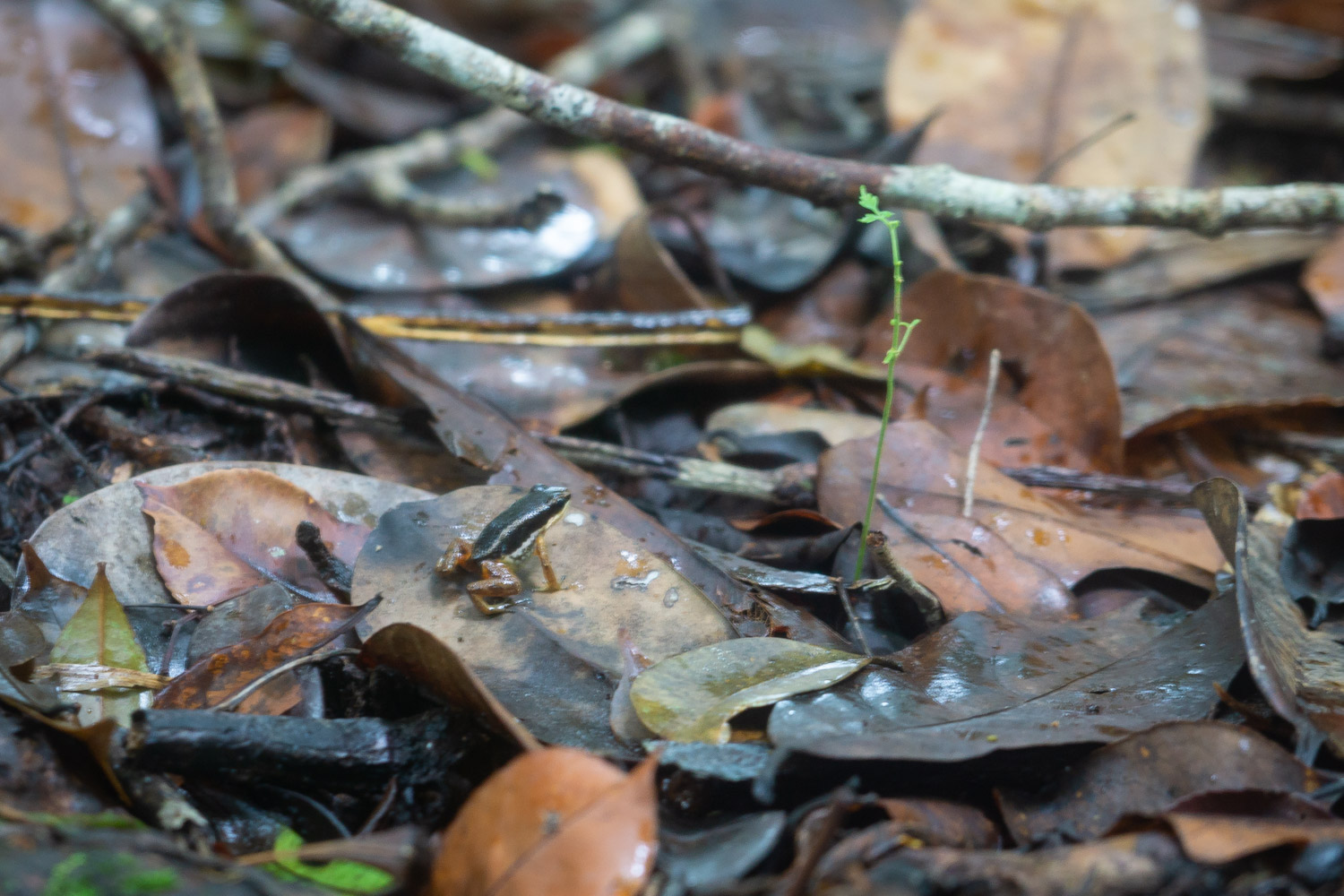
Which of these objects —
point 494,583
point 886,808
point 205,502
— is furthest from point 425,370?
point 886,808

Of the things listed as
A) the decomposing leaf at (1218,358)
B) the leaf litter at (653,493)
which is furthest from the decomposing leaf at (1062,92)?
the decomposing leaf at (1218,358)

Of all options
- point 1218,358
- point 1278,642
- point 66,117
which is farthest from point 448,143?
point 1278,642

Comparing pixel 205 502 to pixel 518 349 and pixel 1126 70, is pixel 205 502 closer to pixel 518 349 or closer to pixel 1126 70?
pixel 518 349

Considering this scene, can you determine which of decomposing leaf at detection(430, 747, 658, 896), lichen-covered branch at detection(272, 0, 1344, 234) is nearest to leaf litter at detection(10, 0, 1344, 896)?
decomposing leaf at detection(430, 747, 658, 896)

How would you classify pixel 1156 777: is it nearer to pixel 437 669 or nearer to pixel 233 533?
pixel 437 669

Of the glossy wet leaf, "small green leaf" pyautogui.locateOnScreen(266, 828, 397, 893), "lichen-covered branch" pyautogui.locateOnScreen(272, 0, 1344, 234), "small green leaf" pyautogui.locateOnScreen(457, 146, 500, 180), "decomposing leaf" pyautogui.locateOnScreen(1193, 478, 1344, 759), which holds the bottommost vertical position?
"small green leaf" pyautogui.locateOnScreen(266, 828, 397, 893)

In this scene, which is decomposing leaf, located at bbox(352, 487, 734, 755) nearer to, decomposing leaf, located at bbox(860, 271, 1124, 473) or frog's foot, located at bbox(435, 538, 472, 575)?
frog's foot, located at bbox(435, 538, 472, 575)

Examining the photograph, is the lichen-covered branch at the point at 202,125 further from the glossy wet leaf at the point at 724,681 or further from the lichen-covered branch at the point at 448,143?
the glossy wet leaf at the point at 724,681
